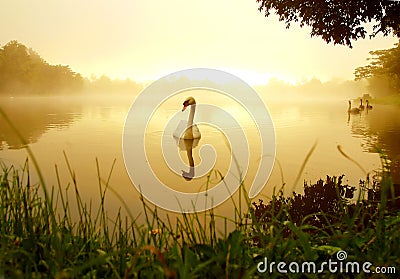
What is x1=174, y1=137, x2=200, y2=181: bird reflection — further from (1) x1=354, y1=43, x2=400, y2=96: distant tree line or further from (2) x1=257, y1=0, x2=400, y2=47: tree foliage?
(1) x1=354, y1=43, x2=400, y2=96: distant tree line

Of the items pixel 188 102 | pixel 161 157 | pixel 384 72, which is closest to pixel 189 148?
pixel 161 157

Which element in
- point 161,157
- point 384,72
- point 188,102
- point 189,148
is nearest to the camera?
point 161,157

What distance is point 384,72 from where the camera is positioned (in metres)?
13.3

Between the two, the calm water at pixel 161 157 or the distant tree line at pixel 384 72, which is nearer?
the calm water at pixel 161 157

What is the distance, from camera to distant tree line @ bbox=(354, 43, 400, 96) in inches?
485

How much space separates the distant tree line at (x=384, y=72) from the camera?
12.3 m

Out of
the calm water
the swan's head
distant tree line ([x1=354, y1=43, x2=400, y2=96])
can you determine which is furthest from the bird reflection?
distant tree line ([x1=354, y1=43, x2=400, y2=96])

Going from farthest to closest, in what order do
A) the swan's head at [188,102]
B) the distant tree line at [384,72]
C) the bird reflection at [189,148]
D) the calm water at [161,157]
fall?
the distant tree line at [384,72], the swan's head at [188,102], the bird reflection at [189,148], the calm water at [161,157]

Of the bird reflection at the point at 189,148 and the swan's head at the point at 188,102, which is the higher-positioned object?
the swan's head at the point at 188,102

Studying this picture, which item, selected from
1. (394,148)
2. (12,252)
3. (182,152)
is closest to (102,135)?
(182,152)

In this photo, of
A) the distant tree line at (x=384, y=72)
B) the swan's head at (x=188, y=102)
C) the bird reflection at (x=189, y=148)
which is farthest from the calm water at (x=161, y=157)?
the distant tree line at (x=384, y=72)

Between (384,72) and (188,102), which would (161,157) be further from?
(384,72)

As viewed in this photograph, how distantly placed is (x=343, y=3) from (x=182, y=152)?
7.78ft

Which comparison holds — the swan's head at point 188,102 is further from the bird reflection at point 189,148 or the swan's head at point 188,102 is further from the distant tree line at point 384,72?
the distant tree line at point 384,72
